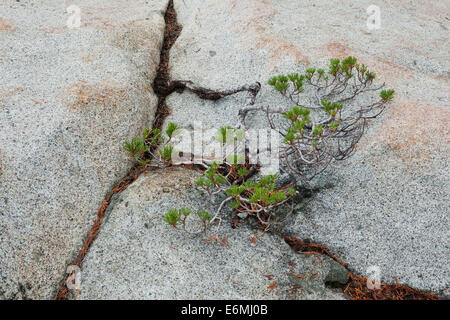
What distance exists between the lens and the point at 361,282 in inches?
171

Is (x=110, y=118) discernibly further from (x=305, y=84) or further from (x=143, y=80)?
(x=305, y=84)

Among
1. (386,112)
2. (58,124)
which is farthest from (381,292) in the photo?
(58,124)

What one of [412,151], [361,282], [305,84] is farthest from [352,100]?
[361,282]

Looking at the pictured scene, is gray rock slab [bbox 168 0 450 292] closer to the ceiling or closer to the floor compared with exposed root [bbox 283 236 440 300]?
closer to the ceiling

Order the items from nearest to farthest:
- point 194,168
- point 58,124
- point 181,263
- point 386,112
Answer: point 181,263, point 58,124, point 194,168, point 386,112

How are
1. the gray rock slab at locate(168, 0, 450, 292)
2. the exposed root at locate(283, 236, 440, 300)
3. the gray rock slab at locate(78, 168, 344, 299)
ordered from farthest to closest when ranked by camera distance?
the gray rock slab at locate(168, 0, 450, 292) → the exposed root at locate(283, 236, 440, 300) → the gray rock slab at locate(78, 168, 344, 299)

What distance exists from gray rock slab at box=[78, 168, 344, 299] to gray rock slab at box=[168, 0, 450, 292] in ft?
2.05

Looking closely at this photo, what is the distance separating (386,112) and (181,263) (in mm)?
4149

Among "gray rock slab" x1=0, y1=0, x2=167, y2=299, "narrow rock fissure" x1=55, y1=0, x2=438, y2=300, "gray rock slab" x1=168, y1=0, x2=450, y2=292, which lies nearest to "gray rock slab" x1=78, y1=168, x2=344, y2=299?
"narrow rock fissure" x1=55, y1=0, x2=438, y2=300

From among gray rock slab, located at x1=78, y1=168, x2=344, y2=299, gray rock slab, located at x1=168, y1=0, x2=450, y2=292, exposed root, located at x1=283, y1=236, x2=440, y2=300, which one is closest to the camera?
gray rock slab, located at x1=78, y1=168, x2=344, y2=299

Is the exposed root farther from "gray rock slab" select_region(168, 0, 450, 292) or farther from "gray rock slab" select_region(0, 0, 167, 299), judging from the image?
"gray rock slab" select_region(0, 0, 167, 299)

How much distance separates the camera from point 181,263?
423 centimetres

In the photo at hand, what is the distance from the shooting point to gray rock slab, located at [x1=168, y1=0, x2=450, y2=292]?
4.59m

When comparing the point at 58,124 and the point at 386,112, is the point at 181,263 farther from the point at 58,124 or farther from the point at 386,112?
the point at 386,112
